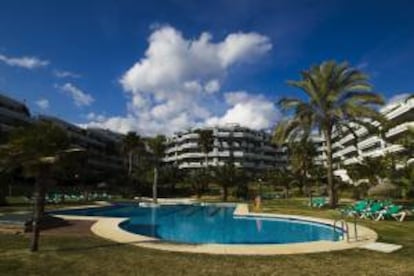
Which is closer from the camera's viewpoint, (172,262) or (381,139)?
(172,262)

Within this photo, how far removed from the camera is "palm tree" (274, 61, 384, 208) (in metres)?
27.3

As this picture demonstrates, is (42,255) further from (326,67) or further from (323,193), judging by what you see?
(323,193)

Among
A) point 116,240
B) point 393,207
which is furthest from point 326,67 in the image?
point 116,240

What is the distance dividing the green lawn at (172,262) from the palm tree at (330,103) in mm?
16116

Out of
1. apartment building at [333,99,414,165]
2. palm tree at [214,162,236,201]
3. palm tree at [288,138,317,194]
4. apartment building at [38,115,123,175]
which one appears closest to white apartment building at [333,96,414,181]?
apartment building at [333,99,414,165]

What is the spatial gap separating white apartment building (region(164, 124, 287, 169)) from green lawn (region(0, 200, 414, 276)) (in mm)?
88516

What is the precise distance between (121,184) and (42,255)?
165ft

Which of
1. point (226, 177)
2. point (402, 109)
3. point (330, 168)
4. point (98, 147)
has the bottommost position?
point (330, 168)

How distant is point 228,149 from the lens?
10419 cm

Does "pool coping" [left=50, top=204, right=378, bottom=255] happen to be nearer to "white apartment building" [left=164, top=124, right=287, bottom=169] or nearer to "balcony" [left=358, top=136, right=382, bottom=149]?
"balcony" [left=358, top=136, right=382, bottom=149]

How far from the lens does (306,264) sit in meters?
9.98

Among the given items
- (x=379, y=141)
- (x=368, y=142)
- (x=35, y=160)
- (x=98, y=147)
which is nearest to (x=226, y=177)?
(x=379, y=141)

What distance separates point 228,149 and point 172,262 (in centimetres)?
9437

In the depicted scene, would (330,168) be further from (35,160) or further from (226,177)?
(35,160)
